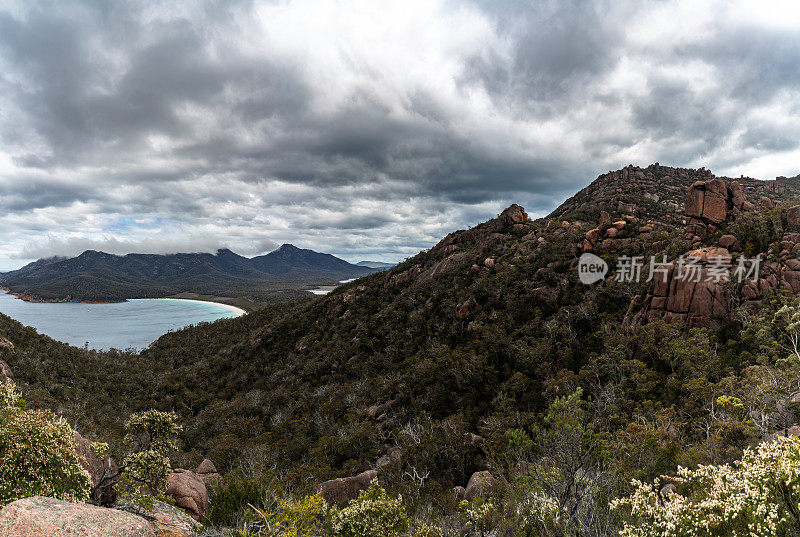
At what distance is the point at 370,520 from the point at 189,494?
12.1 meters

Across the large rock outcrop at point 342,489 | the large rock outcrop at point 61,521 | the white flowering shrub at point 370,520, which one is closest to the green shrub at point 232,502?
the large rock outcrop at point 342,489

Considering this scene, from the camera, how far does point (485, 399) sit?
31.9 meters

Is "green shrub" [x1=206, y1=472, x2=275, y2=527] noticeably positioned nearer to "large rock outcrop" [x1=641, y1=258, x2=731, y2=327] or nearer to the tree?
the tree

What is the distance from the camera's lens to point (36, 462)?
782 centimetres

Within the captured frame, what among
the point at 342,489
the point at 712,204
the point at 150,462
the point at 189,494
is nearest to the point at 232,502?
the point at 189,494

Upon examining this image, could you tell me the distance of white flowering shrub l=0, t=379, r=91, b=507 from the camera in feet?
24.4

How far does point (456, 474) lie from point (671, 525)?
1953 cm

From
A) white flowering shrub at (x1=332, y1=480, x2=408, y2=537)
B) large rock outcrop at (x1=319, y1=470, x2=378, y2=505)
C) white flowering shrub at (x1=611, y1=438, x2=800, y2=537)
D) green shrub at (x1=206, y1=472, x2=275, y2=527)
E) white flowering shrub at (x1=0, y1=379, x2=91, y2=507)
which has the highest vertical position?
white flowering shrub at (x1=611, y1=438, x2=800, y2=537)

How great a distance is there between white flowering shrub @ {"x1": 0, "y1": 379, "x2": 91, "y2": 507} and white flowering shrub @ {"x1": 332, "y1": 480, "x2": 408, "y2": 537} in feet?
22.9

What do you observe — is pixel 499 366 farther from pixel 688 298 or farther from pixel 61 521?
pixel 61 521

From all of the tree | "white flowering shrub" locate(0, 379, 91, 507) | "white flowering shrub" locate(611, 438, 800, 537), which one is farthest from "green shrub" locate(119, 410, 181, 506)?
"white flowering shrub" locate(611, 438, 800, 537)

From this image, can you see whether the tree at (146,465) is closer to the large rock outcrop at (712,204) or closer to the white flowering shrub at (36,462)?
the white flowering shrub at (36,462)

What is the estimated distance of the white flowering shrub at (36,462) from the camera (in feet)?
24.4

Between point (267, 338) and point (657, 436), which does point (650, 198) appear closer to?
point (657, 436)
